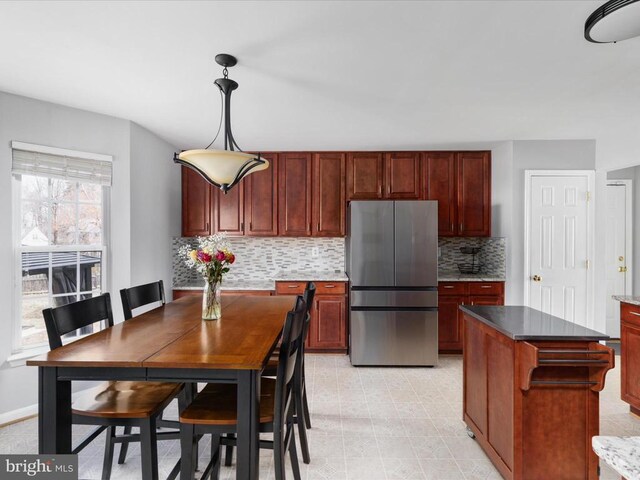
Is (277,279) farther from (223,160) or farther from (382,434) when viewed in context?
(223,160)

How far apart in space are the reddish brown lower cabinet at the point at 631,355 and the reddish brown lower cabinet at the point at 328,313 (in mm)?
2406

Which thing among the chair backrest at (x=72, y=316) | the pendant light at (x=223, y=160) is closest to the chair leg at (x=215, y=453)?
the chair backrest at (x=72, y=316)

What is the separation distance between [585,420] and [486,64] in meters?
2.08

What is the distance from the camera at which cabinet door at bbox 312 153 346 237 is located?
417cm

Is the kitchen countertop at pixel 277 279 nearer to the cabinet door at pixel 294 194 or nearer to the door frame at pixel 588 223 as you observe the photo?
the cabinet door at pixel 294 194

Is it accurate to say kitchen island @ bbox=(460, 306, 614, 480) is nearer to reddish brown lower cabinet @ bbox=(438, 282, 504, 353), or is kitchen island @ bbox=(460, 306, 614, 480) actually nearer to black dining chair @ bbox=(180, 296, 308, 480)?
black dining chair @ bbox=(180, 296, 308, 480)

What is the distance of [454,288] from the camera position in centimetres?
386

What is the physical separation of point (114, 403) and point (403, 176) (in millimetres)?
3562

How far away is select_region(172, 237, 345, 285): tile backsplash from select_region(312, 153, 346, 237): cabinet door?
0.35m

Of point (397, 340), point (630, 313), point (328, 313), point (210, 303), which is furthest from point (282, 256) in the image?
point (630, 313)

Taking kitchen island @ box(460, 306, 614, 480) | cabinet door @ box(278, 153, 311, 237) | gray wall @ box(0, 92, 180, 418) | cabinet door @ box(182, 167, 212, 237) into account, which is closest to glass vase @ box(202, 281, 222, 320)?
gray wall @ box(0, 92, 180, 418)

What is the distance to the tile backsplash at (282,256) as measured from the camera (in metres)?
4.50

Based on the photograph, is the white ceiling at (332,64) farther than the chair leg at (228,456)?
No

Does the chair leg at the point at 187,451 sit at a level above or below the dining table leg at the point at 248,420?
below
